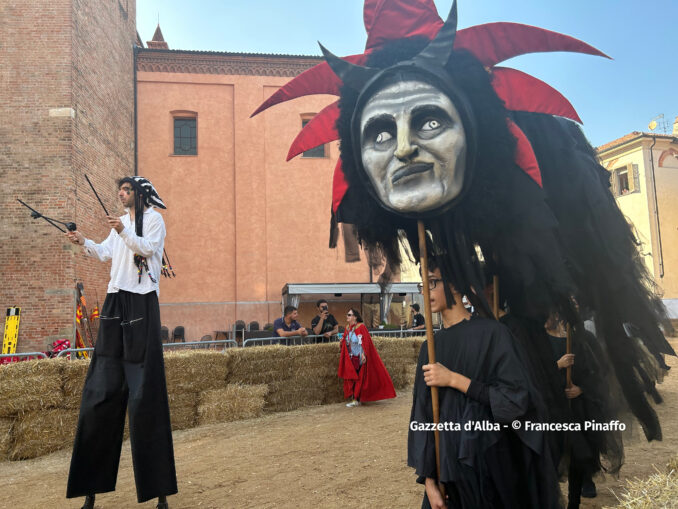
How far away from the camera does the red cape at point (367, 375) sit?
8484mm

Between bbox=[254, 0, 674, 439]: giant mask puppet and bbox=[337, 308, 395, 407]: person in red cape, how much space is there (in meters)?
5.86

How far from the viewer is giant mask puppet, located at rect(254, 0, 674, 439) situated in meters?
2.36

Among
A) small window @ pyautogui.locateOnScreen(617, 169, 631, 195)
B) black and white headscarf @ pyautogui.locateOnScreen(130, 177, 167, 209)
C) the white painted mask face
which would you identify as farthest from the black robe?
small window @ pyautogui.locateOnScreen(617, 169, 631, 195)

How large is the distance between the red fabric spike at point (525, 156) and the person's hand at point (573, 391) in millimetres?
1401

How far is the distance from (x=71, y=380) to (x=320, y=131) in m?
4.79

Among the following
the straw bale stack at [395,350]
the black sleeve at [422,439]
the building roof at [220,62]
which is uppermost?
the building roof at [220,62]

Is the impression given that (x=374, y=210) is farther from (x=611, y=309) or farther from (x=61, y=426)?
(x=61, y=426)

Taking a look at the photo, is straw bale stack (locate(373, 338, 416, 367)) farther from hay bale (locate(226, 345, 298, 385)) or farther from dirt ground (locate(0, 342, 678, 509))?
dirt ground (locate(0, 342, 678, 509))


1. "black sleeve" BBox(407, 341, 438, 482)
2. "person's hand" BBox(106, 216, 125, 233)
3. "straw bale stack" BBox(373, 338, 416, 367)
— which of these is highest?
"person's hand" BBox(106, 216, 125, 233)

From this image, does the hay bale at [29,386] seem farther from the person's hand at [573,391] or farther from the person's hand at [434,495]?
the person's hand at [573,391]

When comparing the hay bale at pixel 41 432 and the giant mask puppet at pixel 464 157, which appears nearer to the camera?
the giant mask puppet at pixel 464 157

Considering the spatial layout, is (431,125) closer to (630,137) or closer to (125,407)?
(125,407)

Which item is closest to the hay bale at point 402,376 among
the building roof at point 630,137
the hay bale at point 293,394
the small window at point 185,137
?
the hay bale at point 293,394

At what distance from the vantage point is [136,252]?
3.43 metres
